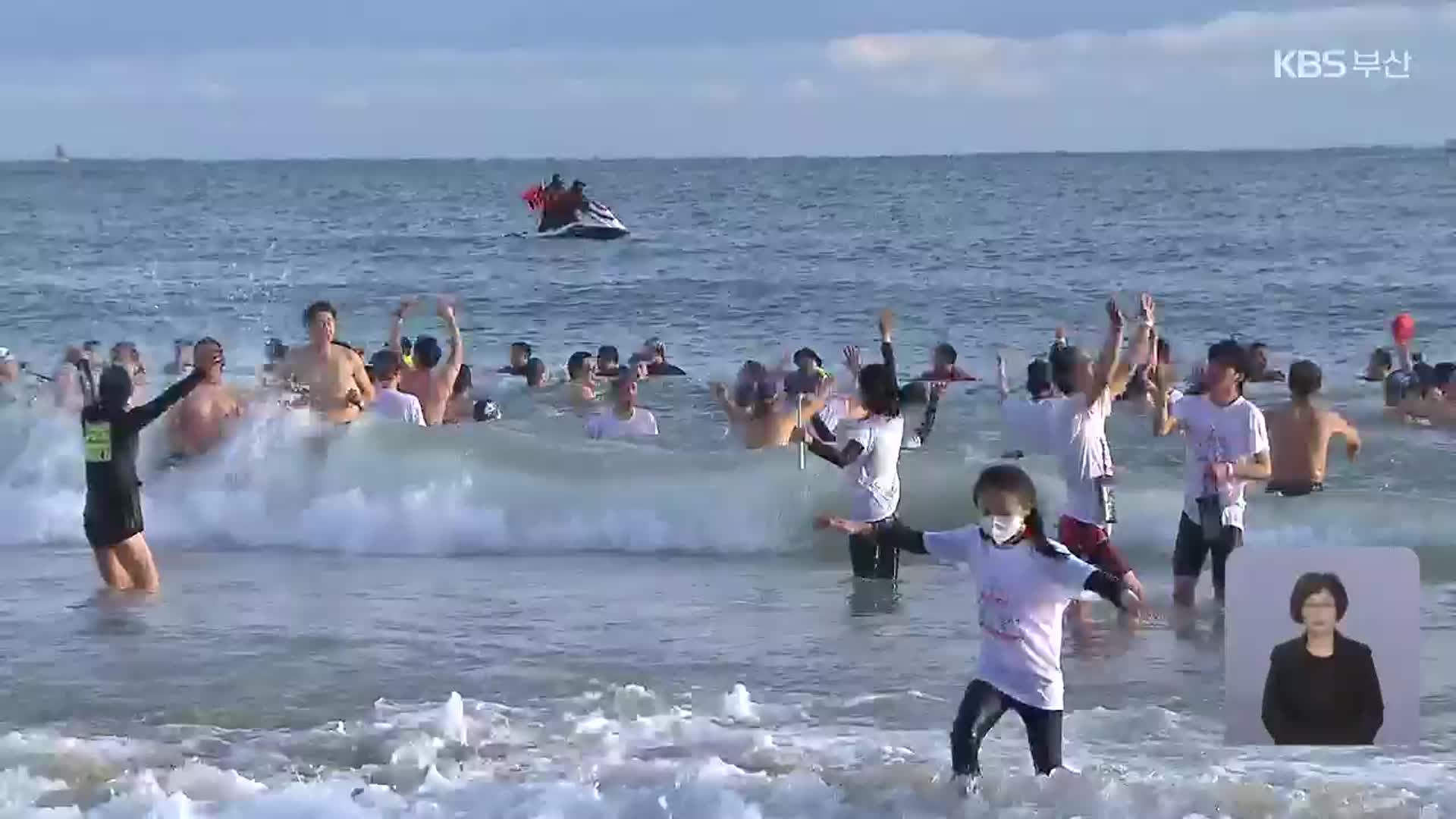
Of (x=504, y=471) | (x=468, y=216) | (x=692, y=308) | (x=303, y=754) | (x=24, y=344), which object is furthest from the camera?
(x=468, y=216)

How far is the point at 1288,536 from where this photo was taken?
1230 centimetres

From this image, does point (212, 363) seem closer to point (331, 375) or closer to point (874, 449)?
point (331, 375)

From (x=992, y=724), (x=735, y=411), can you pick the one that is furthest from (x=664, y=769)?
(x=735, y=411)

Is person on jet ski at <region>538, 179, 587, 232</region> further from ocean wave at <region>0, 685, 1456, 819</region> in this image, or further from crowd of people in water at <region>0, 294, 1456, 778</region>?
ocean wave at <region>0, 685, 1456, 819</region>

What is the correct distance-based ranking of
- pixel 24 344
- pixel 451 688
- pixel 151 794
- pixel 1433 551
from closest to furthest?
pixel 151 794 → pixel 451 688 → pixel 1433 551 → pixel 24 344

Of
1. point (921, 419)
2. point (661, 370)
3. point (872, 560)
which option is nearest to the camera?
point (872, 560)

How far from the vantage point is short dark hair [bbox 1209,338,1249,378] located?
29.1ft

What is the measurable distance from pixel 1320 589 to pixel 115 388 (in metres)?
6.50

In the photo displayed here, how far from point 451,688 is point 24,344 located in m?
21.3

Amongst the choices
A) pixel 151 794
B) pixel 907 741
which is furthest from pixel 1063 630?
pixel 151 794

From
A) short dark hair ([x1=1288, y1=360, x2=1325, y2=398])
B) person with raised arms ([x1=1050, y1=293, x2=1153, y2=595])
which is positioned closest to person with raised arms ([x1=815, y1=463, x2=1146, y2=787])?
person with raised arms ([x1=1050, y1=293, x2=1153, y2=595])

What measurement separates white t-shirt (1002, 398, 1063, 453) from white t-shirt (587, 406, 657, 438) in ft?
19.2

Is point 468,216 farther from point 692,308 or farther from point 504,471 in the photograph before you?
point 504,471

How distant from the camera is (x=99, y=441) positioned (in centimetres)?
962
